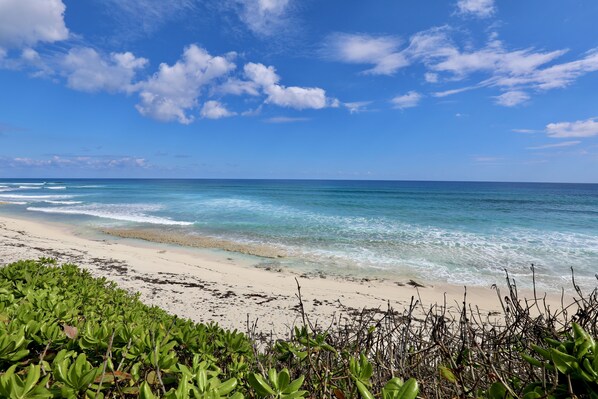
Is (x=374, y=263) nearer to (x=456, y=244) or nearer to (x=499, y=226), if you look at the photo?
(x=456, y=244)

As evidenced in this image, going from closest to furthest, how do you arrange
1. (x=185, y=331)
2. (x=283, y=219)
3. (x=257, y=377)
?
(x=257, y=377) → (x=185, y=331) → (x=283, y=219)

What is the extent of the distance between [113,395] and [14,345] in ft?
2.18

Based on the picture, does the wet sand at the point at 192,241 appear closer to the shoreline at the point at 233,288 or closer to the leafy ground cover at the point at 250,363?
the shoreline at the point at 233,288

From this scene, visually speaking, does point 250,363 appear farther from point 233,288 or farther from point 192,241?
point 192,241

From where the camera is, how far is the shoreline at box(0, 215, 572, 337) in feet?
29.6

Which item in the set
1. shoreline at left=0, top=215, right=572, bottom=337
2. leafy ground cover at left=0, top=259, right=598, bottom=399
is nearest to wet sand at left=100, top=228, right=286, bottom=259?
shoreline at left=0, top=215, right=572, bottom=337

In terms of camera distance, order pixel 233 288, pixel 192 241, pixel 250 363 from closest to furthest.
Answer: pixel 250 363, pixel 233 288, pixel 192 241

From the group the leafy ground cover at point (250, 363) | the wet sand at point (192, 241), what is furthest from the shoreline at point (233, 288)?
the leafy ground cover at point (250, 363)

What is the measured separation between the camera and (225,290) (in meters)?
10.8

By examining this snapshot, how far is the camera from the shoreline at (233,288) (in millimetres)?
9031

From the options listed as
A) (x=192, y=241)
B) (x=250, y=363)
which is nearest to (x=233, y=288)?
(x=250, y=363)

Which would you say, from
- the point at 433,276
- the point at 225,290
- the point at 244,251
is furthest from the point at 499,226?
the point at 225,290

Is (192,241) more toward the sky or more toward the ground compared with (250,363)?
more toward the ground

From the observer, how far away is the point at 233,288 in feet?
36.2
